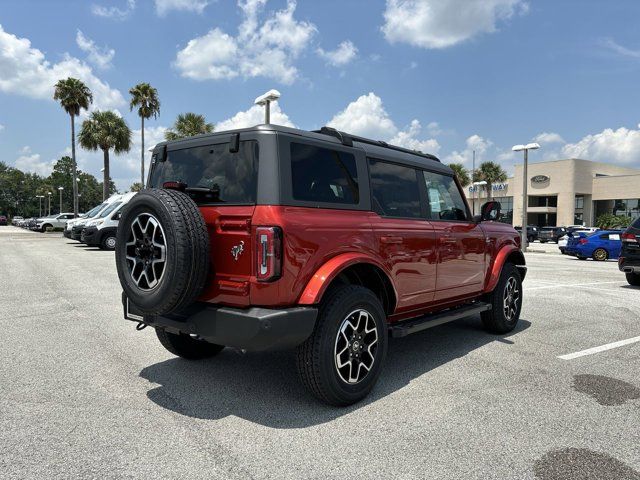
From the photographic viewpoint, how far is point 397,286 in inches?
158

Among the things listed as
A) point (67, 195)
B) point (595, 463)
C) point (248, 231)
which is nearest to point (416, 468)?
point (595, 463)

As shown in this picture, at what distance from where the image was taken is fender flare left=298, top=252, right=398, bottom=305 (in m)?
3.20

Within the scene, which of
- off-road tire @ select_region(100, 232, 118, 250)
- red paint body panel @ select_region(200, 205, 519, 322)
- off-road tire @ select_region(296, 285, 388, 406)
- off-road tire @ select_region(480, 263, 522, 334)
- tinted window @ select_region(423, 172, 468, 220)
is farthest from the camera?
off-road tire @ select_region(100, 232, 118, 250)

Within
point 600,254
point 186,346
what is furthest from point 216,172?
point 600,254

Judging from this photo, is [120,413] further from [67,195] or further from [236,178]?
[67,195]

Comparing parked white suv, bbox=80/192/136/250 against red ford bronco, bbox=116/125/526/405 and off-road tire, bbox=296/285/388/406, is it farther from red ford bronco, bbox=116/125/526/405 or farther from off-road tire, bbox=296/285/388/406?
off-road tire, bbox=296/285/388/406

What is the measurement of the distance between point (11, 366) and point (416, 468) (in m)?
3.88

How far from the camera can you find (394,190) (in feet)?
13.9

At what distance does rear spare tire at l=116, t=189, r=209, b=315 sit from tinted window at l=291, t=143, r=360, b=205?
755 millimetres

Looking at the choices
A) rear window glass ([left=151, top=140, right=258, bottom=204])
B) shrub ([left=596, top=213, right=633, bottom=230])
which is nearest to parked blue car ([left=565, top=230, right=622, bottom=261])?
rear window glass ([left=151, top=140, right=258, bottom=204])

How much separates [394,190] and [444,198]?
3.22 feet

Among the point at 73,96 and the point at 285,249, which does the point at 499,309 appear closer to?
the point at 285,249

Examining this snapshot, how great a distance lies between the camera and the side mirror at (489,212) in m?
5.32

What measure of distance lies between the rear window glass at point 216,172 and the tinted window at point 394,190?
44.7 inches
